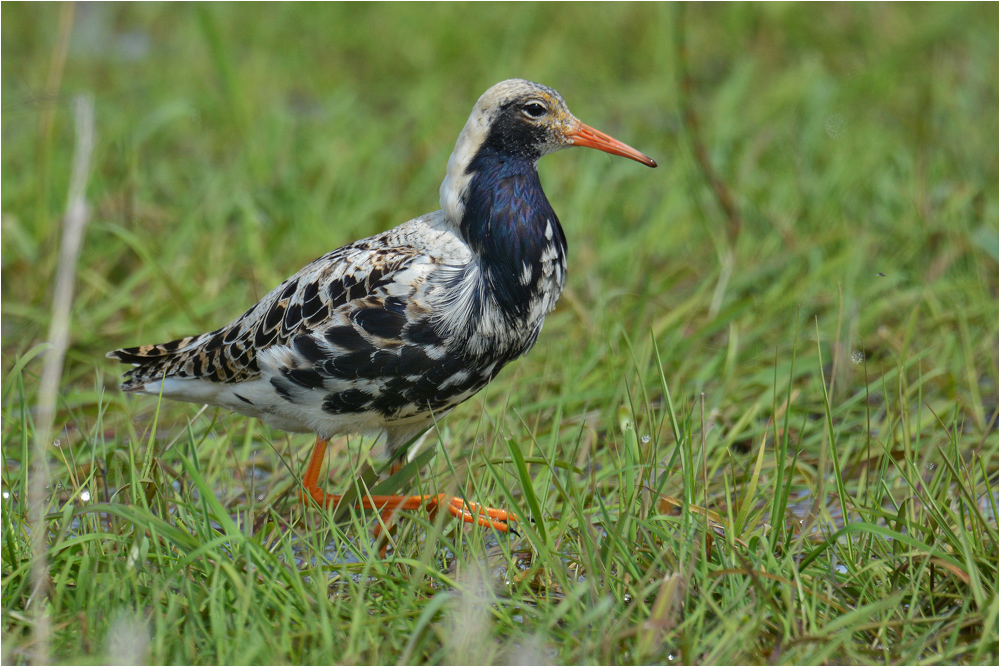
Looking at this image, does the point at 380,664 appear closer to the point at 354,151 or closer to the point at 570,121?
the point at 570,121

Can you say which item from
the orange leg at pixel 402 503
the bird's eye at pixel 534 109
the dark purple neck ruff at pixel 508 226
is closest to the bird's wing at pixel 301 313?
the dark purple neck ruff at pixel 508 226

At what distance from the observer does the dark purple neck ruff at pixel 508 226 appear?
367 centimetres

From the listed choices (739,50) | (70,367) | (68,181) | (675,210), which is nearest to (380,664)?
(70,367)

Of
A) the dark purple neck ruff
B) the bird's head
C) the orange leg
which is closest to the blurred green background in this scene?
the dark purple neck ruff

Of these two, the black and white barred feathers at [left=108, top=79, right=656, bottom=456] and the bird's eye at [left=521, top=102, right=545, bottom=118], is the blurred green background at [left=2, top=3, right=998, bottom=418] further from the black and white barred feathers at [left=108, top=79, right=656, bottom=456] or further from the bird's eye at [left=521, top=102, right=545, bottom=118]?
the bird's eye at [left=521, top=102, right=545, bottom=118]

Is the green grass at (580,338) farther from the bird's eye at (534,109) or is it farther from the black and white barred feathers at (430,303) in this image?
the bird's eye at (534,109)

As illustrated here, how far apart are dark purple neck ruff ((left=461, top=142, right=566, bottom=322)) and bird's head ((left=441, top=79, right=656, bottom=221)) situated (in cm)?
3

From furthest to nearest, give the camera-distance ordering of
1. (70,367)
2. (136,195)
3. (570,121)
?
1. (136,195)
2. (70,367)
3. (570,121)

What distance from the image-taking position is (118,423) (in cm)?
450

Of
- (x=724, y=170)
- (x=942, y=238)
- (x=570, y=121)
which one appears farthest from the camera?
(x=724, y=170)

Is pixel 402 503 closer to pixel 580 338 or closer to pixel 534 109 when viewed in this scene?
pixel 534 109

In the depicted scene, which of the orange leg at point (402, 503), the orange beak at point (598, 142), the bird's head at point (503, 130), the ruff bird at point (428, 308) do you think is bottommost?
the orange leg at point (402, 503)

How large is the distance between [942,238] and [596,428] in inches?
110

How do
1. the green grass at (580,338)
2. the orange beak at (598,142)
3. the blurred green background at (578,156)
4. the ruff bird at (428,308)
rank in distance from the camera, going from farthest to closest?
the blurred green background at (578,156)
the orange beak at (598,142)
the ruff bird at (428,308)
the green grass at (580,338)
